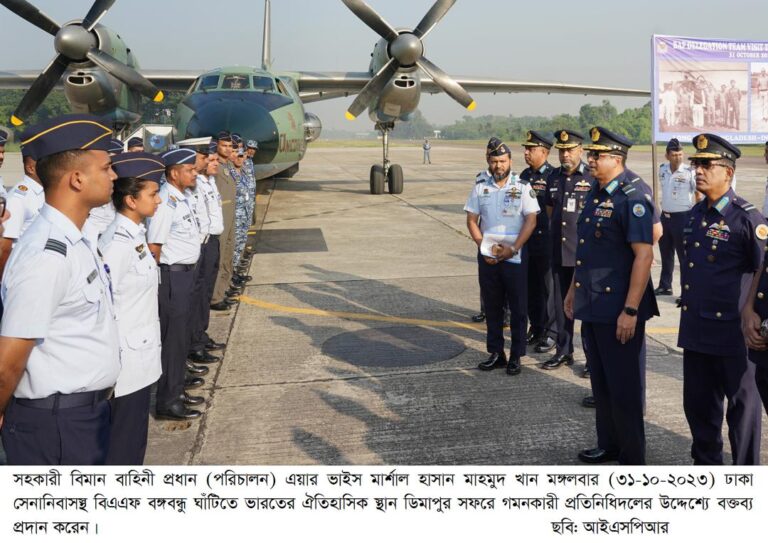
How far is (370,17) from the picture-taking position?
14.9 meters

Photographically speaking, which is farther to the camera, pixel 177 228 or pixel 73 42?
pixel 73 42

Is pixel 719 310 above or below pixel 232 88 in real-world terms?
below

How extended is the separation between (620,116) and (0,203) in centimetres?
8533

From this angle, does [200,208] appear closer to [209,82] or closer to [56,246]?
[56,246]

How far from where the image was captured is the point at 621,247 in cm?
362

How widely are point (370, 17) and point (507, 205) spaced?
11.2 m

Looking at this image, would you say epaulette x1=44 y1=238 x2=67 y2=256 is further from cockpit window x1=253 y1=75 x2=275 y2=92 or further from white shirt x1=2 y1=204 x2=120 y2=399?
cockpit window x1=253 y1=75 x2=275 y2=92

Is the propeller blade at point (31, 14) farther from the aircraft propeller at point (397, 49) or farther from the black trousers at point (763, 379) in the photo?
the black trousers at point (763, 379)

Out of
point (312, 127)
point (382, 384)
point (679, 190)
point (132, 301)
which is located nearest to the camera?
point (132, 301)

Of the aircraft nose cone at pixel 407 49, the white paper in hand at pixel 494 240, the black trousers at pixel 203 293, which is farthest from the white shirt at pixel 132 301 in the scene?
the aircraft nose cone at pixel 407 49

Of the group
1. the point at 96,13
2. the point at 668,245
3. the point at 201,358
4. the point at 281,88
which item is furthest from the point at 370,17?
the point at 201,358

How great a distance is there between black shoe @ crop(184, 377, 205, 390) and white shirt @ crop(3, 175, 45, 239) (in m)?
1.66

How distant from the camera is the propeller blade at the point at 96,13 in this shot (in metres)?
14.2

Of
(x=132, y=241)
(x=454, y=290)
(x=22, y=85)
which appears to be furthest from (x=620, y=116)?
(x=132, y=241)
